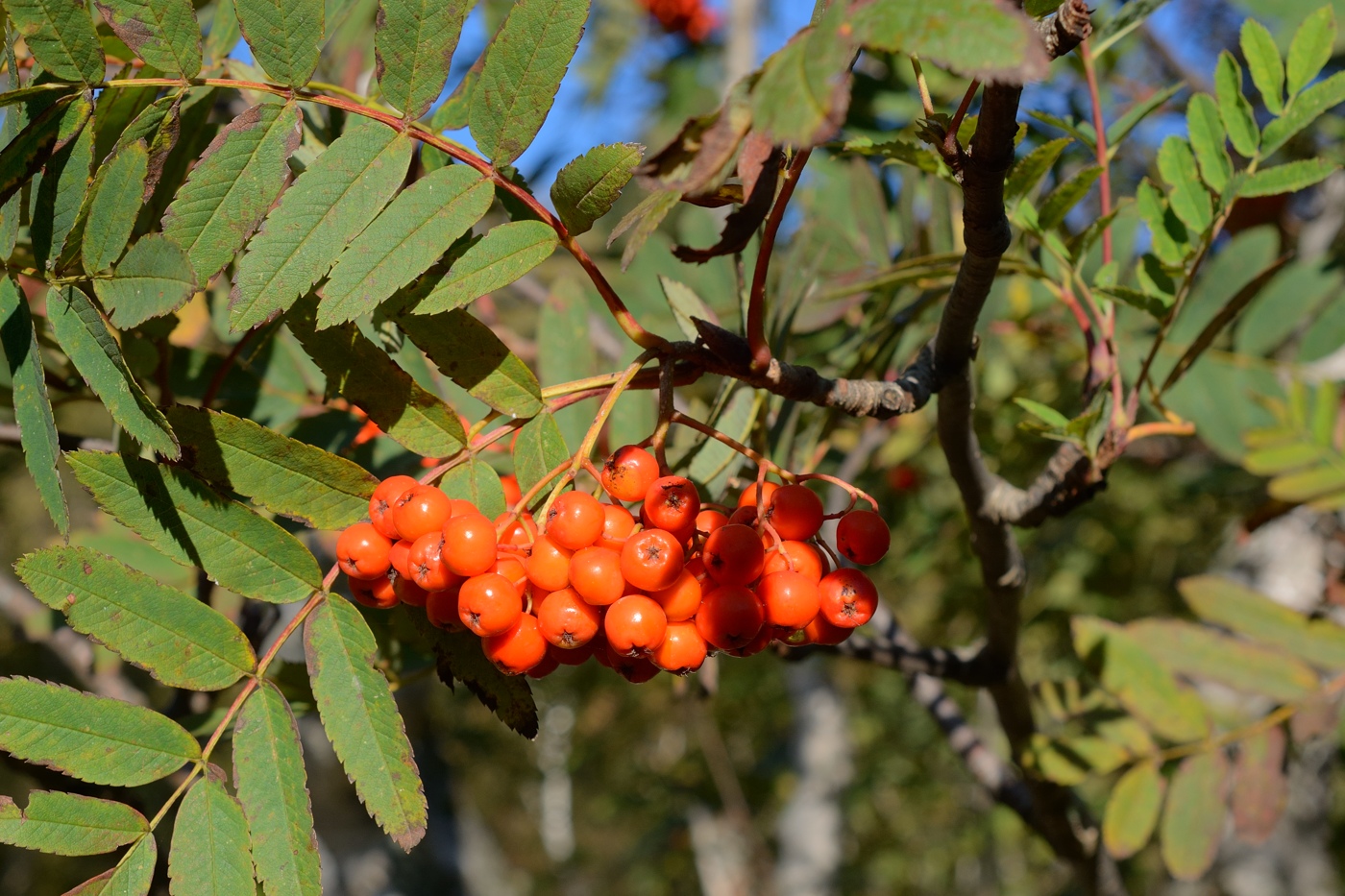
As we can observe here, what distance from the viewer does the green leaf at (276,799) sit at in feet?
2.78

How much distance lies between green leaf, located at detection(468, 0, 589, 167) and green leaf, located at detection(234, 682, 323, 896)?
571 millimetres

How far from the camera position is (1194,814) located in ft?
5.00

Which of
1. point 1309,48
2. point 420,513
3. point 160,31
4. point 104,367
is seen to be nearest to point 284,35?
point 160,31

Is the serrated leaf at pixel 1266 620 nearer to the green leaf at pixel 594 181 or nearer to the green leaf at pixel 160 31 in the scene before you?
the green leaf at pixel 594 181

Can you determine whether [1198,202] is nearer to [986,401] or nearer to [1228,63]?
[1228,63]

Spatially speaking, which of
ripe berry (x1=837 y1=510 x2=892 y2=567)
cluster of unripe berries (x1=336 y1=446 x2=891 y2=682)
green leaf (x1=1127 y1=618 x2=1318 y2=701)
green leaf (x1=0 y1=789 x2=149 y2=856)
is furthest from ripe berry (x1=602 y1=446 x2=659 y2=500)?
green leaf (x1=1127 y1=618 x2=1318 y2=701)

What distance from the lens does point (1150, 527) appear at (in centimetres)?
488

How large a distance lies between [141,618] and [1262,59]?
140 cm

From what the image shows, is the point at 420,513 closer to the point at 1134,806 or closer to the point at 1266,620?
the point at 1134,806

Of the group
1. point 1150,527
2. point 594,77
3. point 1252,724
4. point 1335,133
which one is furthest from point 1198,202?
point 1150,527

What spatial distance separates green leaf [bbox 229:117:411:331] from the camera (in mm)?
799

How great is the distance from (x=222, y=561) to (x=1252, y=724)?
1.55 meters

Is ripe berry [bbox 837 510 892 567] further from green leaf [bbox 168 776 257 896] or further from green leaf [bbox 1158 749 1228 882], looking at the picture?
green leaf [bbox 1158 749 1228 882]

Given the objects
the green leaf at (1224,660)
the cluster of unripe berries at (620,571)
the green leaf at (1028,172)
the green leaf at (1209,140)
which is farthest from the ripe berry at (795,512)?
the green leaf at (1224,660)
